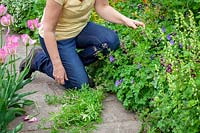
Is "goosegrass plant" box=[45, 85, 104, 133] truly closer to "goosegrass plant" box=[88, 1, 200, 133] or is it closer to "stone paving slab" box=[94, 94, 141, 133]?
"stone paving slab" box=[94, 94, 141, 133]

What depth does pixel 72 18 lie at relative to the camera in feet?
13.8

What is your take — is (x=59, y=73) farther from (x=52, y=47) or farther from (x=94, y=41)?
(x=94, y=41)

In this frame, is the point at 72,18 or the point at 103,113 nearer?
the point at 103,113

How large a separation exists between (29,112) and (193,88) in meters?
1.44

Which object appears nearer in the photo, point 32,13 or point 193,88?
point 193,88

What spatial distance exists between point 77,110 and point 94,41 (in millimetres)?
833

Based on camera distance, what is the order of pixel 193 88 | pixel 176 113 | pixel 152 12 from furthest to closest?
pixel 152 12 → pixel 176 113 → pixel 193 88

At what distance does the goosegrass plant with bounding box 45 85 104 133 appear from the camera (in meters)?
3.61

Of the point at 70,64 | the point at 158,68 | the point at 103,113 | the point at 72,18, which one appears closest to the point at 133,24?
the point at 72,18

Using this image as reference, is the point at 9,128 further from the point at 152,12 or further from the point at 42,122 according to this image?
the point at 152,12

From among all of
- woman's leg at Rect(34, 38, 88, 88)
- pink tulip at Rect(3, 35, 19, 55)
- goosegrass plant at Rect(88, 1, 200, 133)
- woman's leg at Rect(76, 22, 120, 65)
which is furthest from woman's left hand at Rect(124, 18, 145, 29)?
pink tulip at Rect(3, 35, 19, 55)

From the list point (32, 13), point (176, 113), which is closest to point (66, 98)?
point (176, 113)

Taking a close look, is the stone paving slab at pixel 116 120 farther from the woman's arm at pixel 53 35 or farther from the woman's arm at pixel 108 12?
the woman's arm at pixel 108 12

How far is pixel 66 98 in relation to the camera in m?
4.05
